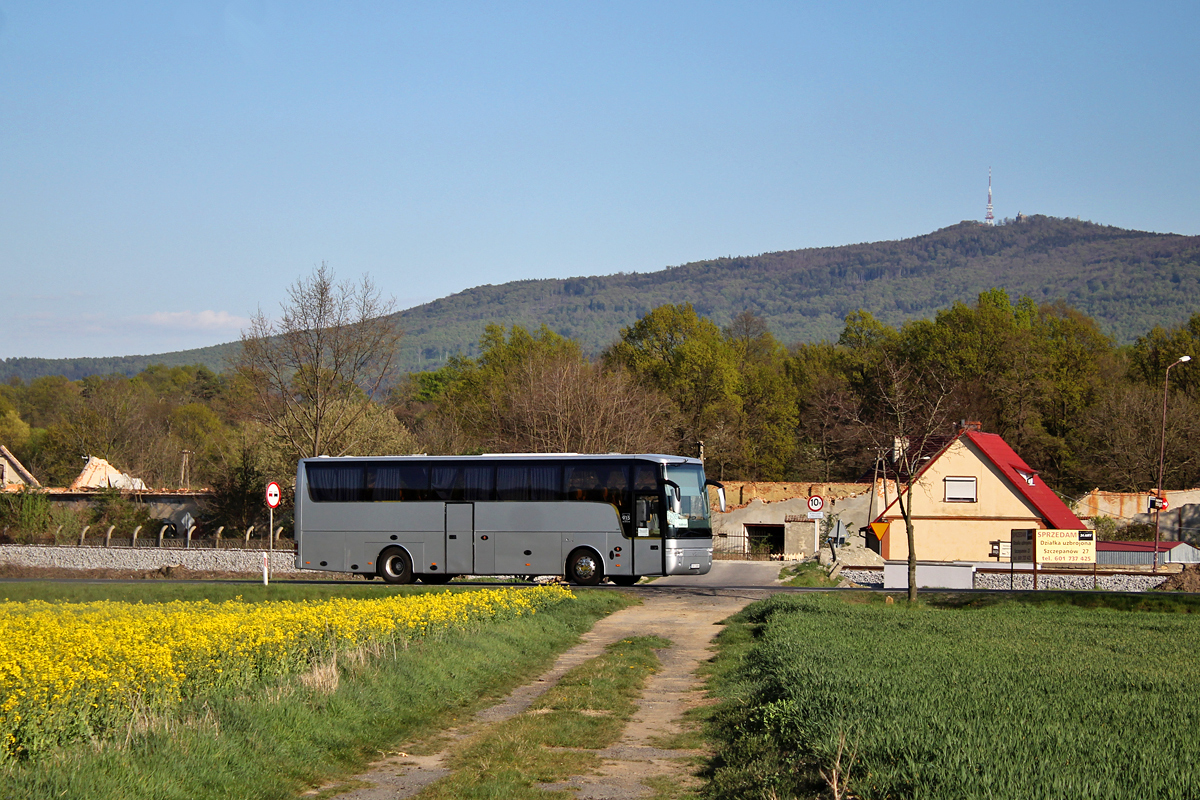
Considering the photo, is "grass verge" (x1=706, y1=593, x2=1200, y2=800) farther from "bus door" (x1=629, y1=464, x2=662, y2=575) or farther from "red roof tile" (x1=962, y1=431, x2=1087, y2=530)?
"red roof tile" (x1=962, y1=431, x2=1087, y2=530)

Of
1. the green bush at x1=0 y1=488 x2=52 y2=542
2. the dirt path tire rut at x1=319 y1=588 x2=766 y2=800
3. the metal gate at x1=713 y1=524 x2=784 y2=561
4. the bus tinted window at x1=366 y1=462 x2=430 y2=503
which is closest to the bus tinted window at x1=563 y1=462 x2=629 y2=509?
the bus tinted window at x1=366 y1=462 x2=430 y2=503

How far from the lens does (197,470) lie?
329 feet

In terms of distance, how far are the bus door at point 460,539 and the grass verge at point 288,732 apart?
14.7 m

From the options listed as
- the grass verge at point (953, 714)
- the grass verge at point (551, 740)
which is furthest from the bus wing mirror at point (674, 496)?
the grass verge at point (551, 740)

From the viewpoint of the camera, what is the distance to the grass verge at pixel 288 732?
7.40 m

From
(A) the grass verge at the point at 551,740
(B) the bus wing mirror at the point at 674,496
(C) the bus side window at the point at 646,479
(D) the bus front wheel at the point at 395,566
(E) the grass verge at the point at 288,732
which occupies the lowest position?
(D) the bus front wheel at the point at 395,566

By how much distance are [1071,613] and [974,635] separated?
339 inches

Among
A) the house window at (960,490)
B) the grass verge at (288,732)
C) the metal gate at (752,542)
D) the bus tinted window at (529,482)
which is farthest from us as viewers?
the house window at (960,490)

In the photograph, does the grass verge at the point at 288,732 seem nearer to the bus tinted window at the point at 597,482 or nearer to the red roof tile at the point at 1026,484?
the bus tinted window at the point at 597,482

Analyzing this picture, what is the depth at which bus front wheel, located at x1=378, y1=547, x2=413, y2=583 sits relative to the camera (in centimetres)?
3130

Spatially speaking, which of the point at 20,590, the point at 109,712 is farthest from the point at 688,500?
the point at 109,712

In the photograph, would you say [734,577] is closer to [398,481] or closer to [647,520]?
[647,520]

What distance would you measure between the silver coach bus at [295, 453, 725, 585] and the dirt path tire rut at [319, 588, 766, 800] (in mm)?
6479

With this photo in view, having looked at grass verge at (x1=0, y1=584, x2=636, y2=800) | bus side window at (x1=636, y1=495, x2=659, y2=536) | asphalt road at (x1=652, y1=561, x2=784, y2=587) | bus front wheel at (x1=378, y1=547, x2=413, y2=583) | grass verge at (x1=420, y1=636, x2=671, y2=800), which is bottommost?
asphalt road at (x1=652, y1=561, x2=784, y2=587)
